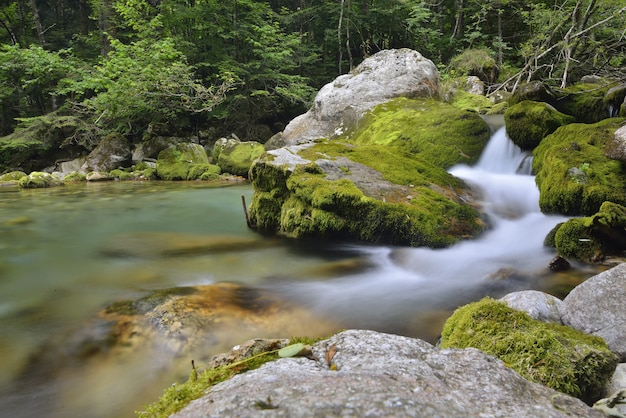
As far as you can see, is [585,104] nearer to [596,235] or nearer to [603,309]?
[596,235]

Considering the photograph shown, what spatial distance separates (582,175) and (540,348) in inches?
166

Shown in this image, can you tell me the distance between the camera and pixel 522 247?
4980 millimetres

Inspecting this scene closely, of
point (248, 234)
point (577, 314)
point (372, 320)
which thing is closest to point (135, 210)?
point (248, 234)

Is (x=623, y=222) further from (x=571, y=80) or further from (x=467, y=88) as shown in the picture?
(x=571, y=80)

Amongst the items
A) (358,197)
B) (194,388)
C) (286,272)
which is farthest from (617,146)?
(194,388)

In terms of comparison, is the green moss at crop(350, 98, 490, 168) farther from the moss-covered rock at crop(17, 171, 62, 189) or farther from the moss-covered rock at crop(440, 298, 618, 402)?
the moss-covered rock at crop(17, 171, 62, 189)

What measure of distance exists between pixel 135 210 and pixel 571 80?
16525mm

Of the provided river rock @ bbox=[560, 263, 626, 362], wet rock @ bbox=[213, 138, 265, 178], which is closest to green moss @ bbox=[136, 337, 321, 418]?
river rock @ bbox=[560, 263, 626, 362]

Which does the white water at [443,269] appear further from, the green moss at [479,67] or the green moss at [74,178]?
the green moss at [74,178]

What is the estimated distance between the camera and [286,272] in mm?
4660

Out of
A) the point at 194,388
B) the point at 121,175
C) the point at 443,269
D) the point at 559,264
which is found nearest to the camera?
the point at 194,388

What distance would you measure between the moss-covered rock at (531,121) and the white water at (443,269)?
1064mm

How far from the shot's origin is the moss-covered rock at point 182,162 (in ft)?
46.5

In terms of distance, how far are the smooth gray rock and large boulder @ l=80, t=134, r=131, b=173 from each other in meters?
16.4
